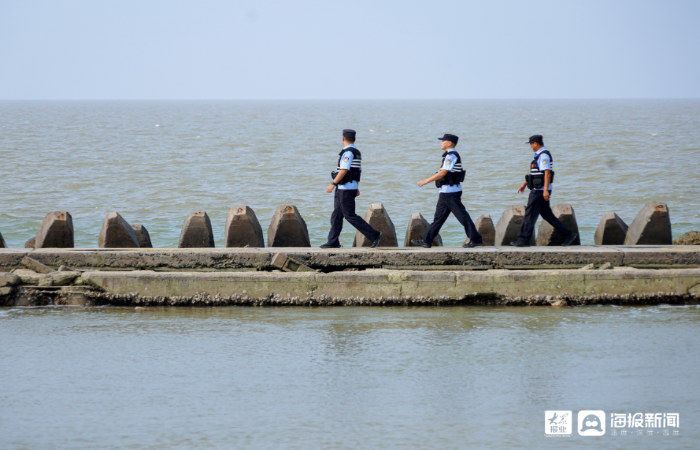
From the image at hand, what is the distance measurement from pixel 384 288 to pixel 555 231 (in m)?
3.17

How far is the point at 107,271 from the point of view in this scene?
35.3 feet

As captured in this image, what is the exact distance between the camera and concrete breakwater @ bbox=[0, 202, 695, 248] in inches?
479

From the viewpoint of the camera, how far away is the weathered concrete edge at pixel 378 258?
10773mm

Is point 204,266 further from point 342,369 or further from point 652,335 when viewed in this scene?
point 652,335

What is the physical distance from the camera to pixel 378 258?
10789 mm

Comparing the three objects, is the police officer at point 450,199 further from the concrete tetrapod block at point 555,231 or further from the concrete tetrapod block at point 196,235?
the concrete tetrapod block at point 196,235

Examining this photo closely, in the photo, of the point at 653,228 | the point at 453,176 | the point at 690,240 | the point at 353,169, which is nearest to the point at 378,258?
the point at 353,169

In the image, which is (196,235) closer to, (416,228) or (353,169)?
(353,169)

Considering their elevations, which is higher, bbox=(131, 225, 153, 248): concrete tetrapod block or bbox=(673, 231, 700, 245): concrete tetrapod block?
bbox=(131, 225, 153, 248): concrete tetrapod block

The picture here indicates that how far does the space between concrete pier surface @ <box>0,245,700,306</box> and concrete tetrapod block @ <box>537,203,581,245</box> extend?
5.41 ft

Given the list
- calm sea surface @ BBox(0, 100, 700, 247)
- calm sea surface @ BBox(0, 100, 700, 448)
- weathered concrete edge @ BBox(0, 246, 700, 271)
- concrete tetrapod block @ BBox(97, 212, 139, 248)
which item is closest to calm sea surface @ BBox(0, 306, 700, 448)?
calm sea surface @ BBox(0, 100, 700, 448)

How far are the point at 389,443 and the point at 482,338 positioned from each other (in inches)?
113

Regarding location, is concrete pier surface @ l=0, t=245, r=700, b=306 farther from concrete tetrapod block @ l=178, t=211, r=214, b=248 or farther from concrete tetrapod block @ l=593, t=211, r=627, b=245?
concrete tetrapod block @ l=593, t=211, r=627, b=245

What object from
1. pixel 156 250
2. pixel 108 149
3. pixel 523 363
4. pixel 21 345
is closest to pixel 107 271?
pixel 156 250
